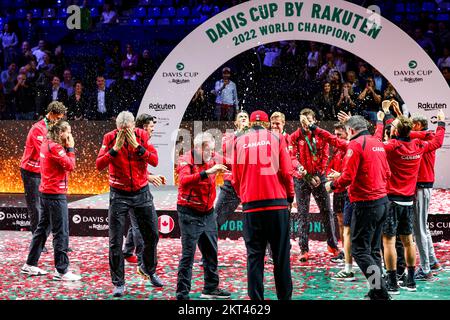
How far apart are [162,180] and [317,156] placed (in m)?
2.18

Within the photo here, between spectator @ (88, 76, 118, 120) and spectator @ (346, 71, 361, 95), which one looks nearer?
spectator @ (346, 71, 361, 95)

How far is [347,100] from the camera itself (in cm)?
1143

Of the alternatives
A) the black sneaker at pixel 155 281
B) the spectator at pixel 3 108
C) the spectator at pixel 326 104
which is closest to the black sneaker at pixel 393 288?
the black sneaker at pixel 155 281

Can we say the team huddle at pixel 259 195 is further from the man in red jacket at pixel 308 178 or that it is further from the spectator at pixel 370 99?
the spectator at pixel 370 99

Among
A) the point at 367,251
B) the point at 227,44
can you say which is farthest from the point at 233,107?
the point at 367,251

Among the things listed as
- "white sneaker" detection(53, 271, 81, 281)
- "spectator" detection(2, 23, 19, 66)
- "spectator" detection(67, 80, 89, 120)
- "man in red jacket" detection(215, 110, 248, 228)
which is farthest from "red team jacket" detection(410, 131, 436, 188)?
"spectator" detection(2, 23, 19, 66)

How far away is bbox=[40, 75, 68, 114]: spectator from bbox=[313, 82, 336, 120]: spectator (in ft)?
14.2

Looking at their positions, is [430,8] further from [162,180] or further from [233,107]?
[162,180]

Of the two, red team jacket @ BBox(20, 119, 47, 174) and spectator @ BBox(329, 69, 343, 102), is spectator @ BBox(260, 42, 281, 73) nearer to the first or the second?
spectator @ BBox(329, 69, 343, 102)

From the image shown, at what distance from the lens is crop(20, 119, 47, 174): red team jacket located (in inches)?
321

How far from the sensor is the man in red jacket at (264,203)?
5797 mm

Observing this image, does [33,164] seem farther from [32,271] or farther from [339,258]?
[339,258]

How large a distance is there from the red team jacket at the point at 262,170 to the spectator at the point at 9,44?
918 centimetres

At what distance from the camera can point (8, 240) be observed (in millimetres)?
9688
